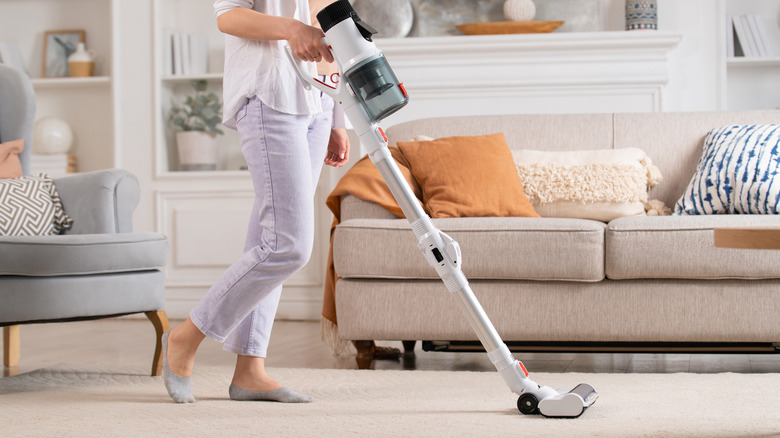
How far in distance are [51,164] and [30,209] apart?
1749 mm

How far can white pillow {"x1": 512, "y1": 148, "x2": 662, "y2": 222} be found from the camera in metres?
2.55

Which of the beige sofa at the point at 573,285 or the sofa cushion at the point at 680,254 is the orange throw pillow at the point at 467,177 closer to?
the beige sofa at the point at 573,285

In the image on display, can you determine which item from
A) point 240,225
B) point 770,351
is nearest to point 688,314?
point 770,351

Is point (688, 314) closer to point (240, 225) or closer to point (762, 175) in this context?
point (762, 175)

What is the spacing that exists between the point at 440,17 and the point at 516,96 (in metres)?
0.52

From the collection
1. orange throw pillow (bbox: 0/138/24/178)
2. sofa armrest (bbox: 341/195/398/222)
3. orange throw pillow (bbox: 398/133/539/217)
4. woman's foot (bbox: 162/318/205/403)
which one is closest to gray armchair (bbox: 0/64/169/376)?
orange throw pillow (bbox: 0/138/24/178)

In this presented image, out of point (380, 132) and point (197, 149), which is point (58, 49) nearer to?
point (197, 149)

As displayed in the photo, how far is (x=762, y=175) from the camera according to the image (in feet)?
7.84

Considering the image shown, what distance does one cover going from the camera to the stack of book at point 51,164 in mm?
3957

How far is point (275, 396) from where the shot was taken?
1720 millimetres

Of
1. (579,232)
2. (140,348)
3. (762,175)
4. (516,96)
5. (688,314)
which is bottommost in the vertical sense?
(140,348)

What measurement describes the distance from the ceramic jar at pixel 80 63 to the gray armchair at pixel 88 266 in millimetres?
1767

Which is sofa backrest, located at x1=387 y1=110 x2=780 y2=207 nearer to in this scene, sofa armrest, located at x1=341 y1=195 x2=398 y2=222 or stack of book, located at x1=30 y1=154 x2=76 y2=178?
sofa armrest, located at x1=341 y1=195 x2=398 y2=222

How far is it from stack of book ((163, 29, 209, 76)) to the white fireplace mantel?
0.96 metres
